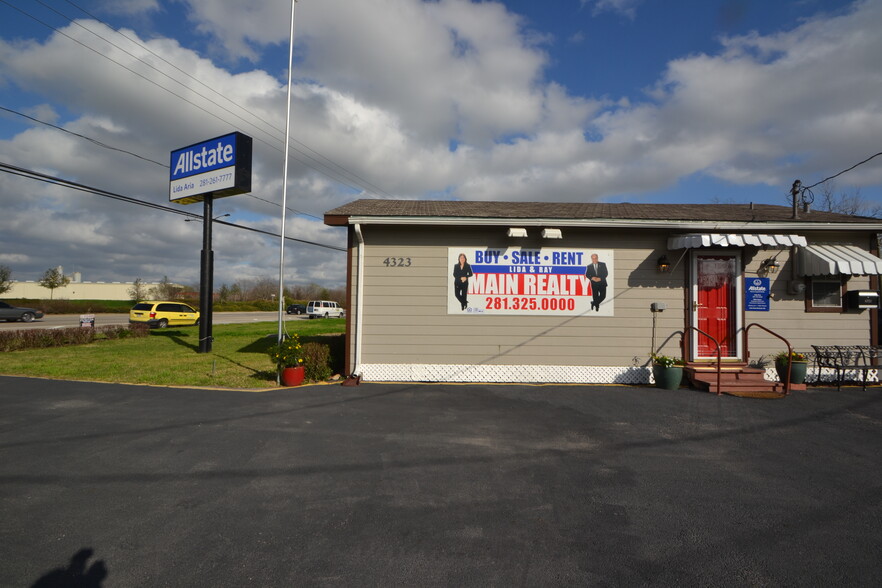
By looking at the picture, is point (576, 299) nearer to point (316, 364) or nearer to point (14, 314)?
point (316, 364)

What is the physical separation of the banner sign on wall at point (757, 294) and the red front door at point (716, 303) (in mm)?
211

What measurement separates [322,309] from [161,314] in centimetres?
1808

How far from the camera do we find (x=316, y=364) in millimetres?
9211

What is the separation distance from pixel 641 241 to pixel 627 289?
1039mm

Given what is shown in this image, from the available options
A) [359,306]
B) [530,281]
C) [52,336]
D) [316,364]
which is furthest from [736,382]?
[52,336]

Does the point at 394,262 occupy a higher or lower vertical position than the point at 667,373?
higher

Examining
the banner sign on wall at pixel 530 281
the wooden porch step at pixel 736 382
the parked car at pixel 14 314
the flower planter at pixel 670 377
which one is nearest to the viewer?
the wooden porch step at pixel 736 382

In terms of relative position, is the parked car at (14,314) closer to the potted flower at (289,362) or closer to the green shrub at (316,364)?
the potted flower at (289,362)

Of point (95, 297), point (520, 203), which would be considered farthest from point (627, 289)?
Result: point (95, 297)

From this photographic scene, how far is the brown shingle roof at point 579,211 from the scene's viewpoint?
9055 millimetres

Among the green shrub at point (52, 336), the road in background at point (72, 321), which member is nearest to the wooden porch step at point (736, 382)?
the green shrub at point (52, 336)

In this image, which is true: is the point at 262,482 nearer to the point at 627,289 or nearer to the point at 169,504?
the point at 169,504

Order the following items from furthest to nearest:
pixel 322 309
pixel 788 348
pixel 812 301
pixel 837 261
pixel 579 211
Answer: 1. pixel 322 309
2. pixel 579 211
3. pixel 812 301
4. pixel 788 348
5. pixel 837 261

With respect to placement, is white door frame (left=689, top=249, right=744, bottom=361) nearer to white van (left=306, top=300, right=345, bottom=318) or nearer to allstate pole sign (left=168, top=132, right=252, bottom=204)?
allstate pole sign (left=168, top=132, right=252, bottom=204)
